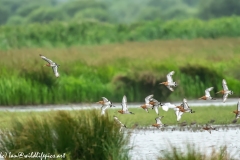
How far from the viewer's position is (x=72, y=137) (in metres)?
11.3

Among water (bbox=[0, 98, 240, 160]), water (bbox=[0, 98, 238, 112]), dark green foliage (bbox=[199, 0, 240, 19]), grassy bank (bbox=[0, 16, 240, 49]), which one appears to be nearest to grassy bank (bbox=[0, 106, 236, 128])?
water (bbox=[0, 98, 240, 160])

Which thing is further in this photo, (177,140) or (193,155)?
(177,140)

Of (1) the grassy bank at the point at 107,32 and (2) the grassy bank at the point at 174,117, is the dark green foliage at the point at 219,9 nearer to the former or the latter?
(1) the grassy bank at the point at 107,32

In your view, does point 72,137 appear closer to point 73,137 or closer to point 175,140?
point 73,137

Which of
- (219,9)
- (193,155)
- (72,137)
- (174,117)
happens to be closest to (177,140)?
(174,117)

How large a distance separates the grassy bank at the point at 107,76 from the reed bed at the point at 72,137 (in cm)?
893

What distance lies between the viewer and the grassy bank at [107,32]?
33.8 m

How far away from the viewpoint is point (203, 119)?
56.5ft

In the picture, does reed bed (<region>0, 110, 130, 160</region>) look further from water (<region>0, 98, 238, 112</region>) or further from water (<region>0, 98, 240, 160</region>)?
water (<region>0, 98, 238, 112</region>)

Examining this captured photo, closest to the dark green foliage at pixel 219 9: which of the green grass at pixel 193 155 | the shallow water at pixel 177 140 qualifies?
the shallow water at pixel 177 140

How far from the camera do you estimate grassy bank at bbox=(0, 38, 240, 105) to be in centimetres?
2084

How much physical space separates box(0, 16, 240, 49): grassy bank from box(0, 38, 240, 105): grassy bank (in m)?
7.81

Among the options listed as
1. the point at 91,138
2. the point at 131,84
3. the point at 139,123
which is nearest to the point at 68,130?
the point at 91,138

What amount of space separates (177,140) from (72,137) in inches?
144
